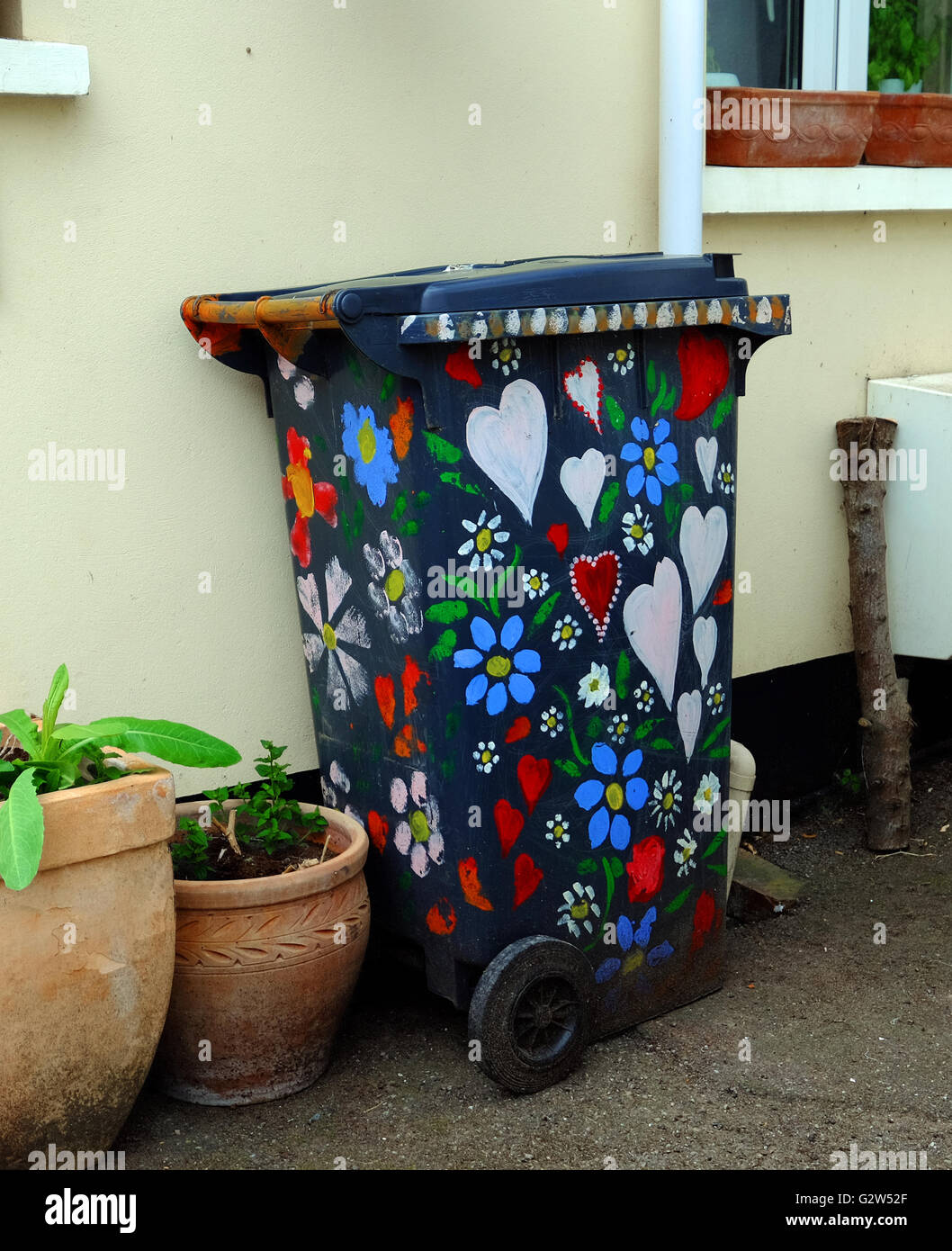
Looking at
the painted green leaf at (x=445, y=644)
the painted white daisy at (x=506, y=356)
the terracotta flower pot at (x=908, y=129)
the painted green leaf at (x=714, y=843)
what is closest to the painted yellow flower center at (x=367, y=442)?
the painted white daisy at (x=506, y=356)

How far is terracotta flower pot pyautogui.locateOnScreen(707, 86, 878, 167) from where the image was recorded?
383cm

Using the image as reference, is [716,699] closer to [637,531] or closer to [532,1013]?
[637,531]

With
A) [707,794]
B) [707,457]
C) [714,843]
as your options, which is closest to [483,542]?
[707,457]

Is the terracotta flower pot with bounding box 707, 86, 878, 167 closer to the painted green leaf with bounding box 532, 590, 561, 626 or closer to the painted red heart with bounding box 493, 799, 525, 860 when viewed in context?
the painted green leaf with bounding box 532, 590, 561, 626

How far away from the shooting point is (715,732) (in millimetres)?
3068

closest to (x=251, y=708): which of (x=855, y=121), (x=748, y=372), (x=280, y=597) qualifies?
(x=280, y=597)

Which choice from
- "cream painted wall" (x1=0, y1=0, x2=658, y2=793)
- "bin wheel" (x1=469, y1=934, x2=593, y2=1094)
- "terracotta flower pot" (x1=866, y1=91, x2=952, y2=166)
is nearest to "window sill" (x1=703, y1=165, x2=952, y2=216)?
"terracotta flower pot" (x1=866, y1=91, x2=952, y2=166)

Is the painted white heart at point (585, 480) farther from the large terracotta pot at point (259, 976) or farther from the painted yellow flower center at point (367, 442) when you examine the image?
the large terracotta pot at point (259, 976)

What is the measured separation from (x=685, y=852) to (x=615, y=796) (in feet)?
0.91

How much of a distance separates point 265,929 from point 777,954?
147 centimetres

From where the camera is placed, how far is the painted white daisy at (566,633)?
2.72 m

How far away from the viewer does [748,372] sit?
12.9ft

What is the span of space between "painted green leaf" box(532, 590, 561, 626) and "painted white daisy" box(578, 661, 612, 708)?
6.4 inches

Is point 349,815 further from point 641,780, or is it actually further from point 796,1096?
point 796,1096
